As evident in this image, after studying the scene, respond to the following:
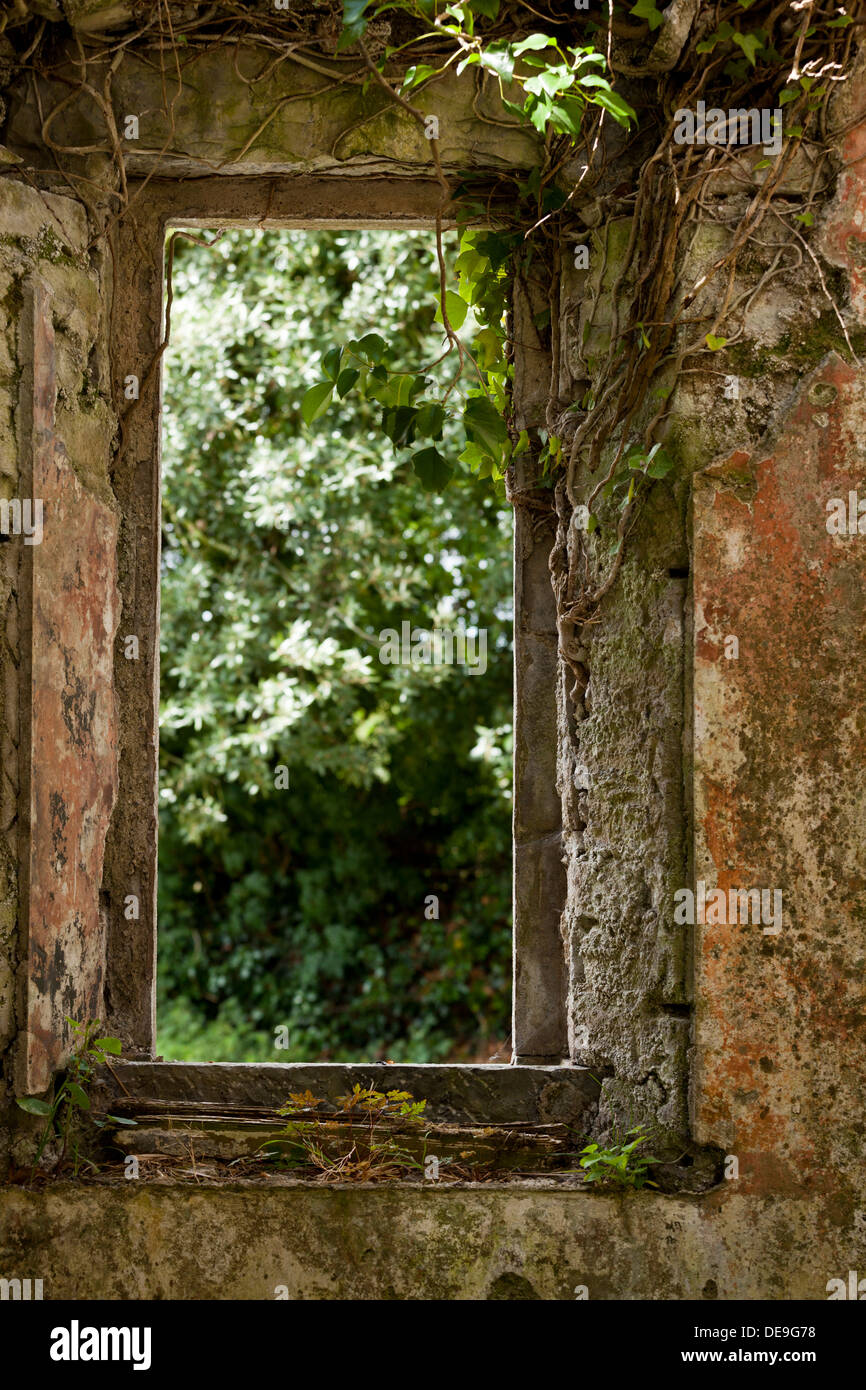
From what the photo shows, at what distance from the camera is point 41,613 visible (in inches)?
89.4

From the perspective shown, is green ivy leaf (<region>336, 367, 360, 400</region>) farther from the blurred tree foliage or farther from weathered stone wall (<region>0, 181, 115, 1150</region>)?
the blurred tree foliage

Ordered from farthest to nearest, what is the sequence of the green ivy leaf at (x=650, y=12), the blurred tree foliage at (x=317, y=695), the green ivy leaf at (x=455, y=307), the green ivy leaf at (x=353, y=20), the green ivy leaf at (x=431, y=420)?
1. the blurred tree foliage at (x=317, y=695)
2. the green ivy leaf at (x=455, y=307)
3. the green ivy leaf at (x=431, y=420)
4. the green ivy leaf at (x=650, y=12)
5. the green ivy leaf at (x=353, y=20)

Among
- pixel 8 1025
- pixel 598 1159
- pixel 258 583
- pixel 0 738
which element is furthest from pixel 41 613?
pixel 258 583

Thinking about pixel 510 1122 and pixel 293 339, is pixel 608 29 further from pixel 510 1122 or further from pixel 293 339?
pixel 293 339

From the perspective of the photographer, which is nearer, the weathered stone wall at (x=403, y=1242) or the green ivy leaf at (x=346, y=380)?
the weathered stone wall at (x=403, y=1242)

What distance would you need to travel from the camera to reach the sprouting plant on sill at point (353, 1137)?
7.46 ft

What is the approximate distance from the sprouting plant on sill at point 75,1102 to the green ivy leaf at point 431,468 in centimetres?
138

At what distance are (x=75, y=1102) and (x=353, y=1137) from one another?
1.89 feet
